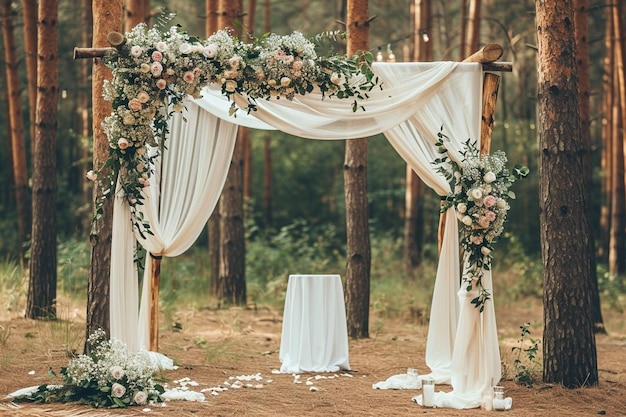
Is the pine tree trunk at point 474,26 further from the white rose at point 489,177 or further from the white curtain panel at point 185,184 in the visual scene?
the white rose at point 489,177

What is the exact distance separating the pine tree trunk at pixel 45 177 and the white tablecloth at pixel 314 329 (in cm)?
344

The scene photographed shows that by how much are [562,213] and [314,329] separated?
2.84 m

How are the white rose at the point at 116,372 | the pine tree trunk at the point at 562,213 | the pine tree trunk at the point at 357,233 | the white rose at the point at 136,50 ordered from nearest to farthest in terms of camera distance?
the white rose at the point at 116,372 → the white rose at the point at 136,50 → the pine tree trunk at the point at 562,213 → the pine tree trunk at the point at 357,233

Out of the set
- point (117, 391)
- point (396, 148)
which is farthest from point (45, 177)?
point (396, 148)

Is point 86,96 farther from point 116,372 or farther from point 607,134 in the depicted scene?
point 116,372

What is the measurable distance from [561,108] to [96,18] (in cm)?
447

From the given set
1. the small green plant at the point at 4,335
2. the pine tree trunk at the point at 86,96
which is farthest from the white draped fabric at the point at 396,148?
the pine tree trunk at the point at 86,96

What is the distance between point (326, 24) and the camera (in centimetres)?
2244

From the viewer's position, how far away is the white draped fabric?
7344mm

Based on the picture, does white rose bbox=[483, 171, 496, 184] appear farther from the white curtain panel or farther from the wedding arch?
the white curtain panel

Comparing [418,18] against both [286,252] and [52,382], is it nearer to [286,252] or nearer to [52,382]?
[286,252]

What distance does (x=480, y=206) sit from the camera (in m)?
7.29

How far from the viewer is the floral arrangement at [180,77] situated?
7.28 m

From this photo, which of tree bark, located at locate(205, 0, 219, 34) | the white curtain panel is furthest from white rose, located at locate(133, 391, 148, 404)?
tree bark, located at locate(205, 0, 219, 34)
